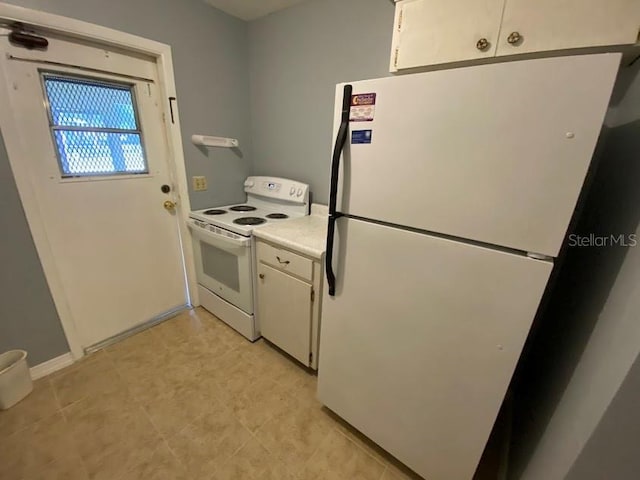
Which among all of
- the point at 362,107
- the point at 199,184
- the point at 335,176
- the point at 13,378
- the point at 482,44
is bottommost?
the point at 13,378

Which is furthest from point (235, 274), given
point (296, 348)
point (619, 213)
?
point (619, 213)

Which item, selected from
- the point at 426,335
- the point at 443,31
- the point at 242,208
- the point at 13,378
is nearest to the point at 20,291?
the point at 13,378

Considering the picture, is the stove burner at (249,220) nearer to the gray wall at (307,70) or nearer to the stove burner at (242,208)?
the stove burner at (242,208)

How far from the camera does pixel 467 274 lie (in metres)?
0.84

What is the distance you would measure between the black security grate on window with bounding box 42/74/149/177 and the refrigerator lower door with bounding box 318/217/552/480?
1.71 m

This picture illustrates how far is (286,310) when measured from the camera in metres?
1.73

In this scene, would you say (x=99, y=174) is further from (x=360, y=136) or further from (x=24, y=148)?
(x=360, y=136)

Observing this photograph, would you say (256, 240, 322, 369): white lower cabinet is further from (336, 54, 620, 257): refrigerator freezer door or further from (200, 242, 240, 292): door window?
(336, 54, 620, 257): refrigerator freezer door

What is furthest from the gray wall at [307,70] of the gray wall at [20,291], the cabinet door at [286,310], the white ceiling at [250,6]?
the gray wall at [20,291]

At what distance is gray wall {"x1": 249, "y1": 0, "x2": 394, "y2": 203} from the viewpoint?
65.5 inches

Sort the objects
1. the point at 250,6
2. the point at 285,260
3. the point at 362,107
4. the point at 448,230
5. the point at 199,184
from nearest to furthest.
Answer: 1. the point at 448,230
2. the point at 362,107
3. the point at 285,260
4. the point at 250,6
5. the point at 199,184

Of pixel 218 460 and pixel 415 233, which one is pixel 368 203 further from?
A: pixel 218 460

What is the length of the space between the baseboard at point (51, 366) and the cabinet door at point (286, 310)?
1317 millimetres

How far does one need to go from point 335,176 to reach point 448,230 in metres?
0.47
